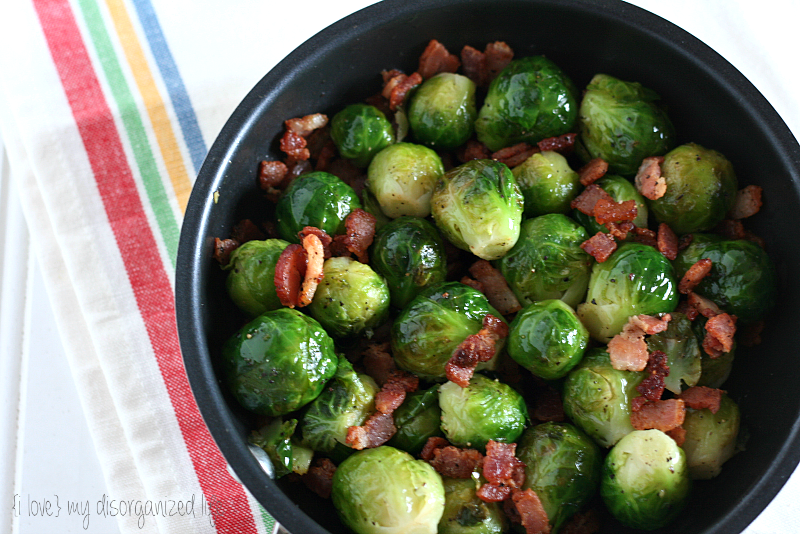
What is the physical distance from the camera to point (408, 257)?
7.68 feet

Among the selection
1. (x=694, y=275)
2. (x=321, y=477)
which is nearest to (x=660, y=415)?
(x=694, y=275)

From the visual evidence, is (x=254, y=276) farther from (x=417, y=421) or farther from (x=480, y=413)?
(x=480, y=413)

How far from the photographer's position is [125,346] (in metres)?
2.93

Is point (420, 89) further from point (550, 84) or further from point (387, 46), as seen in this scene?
point (550, 84)

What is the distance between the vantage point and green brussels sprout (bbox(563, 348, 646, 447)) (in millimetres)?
2154

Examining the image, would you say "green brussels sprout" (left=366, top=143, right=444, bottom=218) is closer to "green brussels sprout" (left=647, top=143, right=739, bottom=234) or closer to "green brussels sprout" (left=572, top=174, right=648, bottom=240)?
"green brussels sprout" (left=572, top=174, right=648, bottom=240)

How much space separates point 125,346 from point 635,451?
220 centimetres

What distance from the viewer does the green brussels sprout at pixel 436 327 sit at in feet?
7.28

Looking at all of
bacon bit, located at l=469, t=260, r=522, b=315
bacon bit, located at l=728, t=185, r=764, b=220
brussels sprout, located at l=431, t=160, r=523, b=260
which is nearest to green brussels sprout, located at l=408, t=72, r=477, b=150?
brussels sprout, located at l=431, t=160, r=523, b=260

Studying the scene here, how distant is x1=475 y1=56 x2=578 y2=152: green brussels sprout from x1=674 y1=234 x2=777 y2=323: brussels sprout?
754 mm

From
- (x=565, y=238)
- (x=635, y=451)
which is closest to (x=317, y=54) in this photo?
(x=565, y=238)

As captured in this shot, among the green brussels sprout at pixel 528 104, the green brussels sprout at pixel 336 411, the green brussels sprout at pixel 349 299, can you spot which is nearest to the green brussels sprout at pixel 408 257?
the green brussels sprout at pixel 349 299

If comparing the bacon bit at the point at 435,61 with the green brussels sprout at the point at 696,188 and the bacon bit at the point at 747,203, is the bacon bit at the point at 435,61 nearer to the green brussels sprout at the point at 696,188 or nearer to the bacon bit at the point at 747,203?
the green brussels sprout at the point at 696,188

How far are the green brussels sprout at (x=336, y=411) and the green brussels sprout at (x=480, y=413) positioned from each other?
28 centimetres
